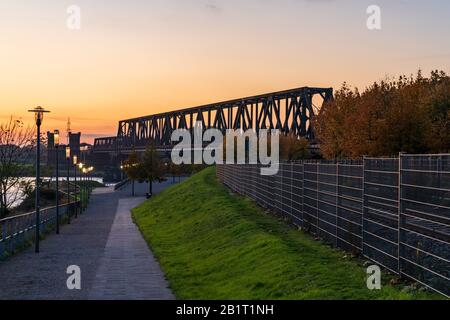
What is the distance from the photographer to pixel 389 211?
13117 millimetres

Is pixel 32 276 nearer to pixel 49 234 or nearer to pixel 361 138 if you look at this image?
pixel 49 234

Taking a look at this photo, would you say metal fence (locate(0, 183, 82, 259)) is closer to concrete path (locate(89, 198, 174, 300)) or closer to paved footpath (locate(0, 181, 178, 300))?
paved footpath (locate(0, 181, 178, 300))

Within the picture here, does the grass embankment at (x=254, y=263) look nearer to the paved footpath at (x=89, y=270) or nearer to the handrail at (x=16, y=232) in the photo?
the paved footpath at (x=89, y=270)

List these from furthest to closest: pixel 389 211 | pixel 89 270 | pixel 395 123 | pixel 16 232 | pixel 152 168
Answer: pixel 152 168, pixel 395 123, pixel 16 232, pixel 89 270, pixel 389 211

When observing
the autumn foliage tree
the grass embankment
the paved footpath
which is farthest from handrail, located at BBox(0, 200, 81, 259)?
the autumn foliage tree

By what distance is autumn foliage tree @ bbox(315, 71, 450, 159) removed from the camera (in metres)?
39.8

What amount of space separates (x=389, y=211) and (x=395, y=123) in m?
28.0

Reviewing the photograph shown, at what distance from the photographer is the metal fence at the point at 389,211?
11.5 m

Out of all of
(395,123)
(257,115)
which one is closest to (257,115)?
(257,115)

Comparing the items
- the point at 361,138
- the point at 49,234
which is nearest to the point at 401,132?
the point at 361,138

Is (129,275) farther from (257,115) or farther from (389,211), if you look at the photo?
(257,115)

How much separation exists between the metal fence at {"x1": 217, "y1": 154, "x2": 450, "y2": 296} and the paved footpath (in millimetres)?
4681

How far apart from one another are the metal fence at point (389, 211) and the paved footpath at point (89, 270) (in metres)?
4.68

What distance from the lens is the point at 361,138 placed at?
40.3 meters
